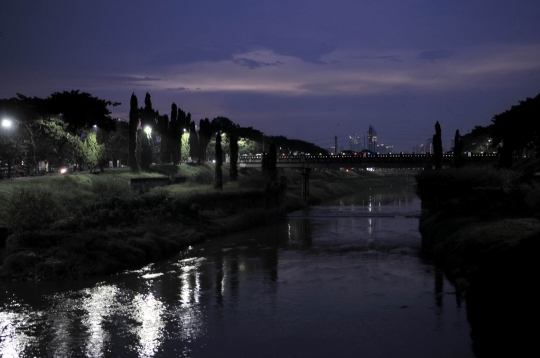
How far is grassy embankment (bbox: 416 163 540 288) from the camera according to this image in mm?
27906

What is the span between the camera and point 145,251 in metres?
42.2

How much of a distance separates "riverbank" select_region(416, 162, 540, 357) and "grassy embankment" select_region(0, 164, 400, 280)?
19.8 metres

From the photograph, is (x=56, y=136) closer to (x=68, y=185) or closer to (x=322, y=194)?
(x=68, y=185)

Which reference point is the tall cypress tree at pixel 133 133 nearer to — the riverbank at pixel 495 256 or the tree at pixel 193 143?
the tree at pixel 193 143

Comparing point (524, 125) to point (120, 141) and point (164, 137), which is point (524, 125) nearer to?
point (164, 137)

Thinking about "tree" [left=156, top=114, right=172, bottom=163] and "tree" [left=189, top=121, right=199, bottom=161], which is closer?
"tree" [left=156, top=114, right=172, bottom=163]

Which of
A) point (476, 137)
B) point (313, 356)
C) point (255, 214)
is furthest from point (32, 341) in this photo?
point (476, 137)

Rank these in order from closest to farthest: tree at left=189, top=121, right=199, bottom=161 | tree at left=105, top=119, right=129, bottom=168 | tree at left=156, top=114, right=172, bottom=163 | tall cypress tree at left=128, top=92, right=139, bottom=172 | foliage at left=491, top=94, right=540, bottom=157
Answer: tall cypress tree at left=128, top=92, right=139, bottom=172 → foliage at left=491, top=94, right=540, bottom=157 → tree at left=156, top=114, right=172, bottom=163 → tree at left=105, top=119, right=129, bottom=168 → tree at left=189, top=121, right=199, bottom=161

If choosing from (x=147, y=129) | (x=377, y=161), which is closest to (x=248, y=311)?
(x=147, y=129)

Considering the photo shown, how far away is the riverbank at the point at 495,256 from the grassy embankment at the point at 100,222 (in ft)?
65.1

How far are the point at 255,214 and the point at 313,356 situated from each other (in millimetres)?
46091

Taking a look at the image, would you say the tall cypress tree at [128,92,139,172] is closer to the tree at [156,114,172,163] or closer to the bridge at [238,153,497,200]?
the tree at [156,114,172,163]

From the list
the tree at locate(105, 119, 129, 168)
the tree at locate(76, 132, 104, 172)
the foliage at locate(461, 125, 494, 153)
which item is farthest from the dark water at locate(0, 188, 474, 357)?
the foliage at locate(461, 125, 494, 153)

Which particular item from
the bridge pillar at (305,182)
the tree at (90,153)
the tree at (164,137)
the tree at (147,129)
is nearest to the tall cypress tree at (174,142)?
the tree at (164,137)
